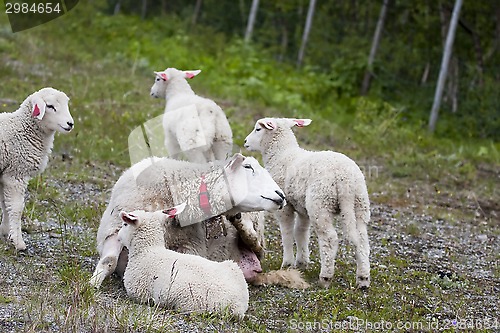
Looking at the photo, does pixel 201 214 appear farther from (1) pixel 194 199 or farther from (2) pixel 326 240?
(2) pixel 326 240

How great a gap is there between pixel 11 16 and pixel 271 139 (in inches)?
809

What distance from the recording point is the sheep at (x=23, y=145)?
7969 millimetres

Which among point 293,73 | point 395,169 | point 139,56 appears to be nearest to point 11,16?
point 139,56

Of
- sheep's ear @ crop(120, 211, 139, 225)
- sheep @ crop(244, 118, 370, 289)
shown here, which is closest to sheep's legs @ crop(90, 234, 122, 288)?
sheep's ear @ crop(120, 211, 139, 225)

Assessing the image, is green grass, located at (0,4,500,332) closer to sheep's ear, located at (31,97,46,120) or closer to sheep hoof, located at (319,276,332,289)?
sheep hoof, located at (319,276,332,289)

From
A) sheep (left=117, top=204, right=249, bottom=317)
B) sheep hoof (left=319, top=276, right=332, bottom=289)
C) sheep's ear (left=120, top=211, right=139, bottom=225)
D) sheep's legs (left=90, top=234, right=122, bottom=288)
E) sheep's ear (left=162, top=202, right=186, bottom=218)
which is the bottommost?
sheep hoof (left=319, top=276, right=332, bottom=289)

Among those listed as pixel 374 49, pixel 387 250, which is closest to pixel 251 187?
pixel 387 250

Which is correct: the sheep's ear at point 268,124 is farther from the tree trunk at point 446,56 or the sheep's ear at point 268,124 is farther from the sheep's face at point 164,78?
the tree trunk at point 446,56

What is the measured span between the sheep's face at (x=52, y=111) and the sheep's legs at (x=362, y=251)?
308 cm

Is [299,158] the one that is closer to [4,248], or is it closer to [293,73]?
[4,248]

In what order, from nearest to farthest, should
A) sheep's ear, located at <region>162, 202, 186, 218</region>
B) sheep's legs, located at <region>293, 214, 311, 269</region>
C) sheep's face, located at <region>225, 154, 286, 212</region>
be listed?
sheep's ear, located at <region>162, 202, 186, 218</region>
sheep's face, located at <region>225, 154, 286, 212</region>
sheep's legs, located at <region>293, 214, 311, 269</region>

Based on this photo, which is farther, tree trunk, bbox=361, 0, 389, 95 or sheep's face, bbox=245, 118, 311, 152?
tree trunk, bbox=361, 0, 389, 95

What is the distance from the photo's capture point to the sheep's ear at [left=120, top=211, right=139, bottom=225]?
22.4 ft

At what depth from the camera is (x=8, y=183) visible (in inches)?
315
